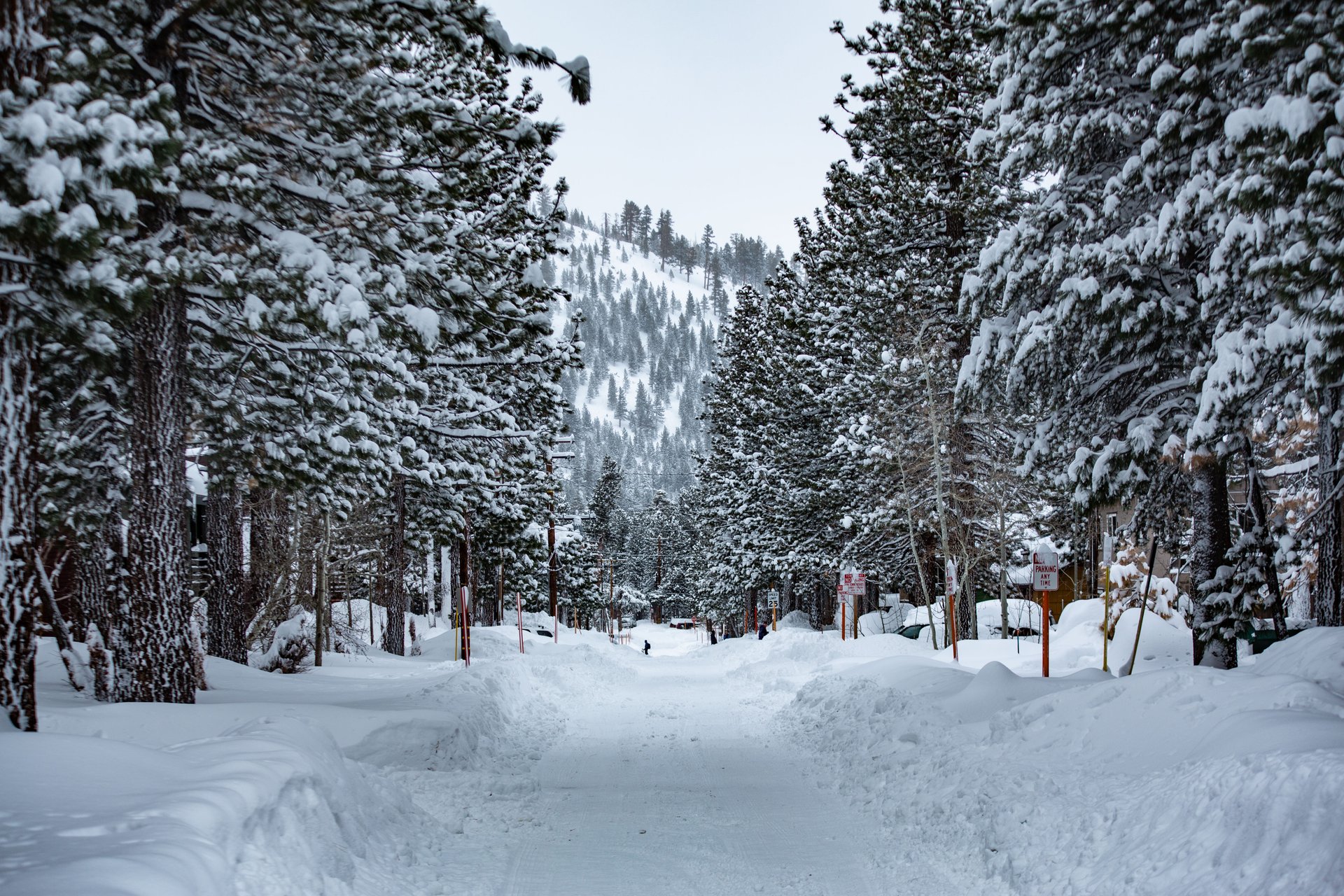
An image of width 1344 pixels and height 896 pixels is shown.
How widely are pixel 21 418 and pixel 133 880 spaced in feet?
12.7

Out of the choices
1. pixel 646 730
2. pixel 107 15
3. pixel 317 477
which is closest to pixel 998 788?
pixel 646 730

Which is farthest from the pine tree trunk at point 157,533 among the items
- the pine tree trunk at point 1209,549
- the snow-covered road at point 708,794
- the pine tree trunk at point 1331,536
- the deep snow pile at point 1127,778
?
the pine tree trunk at point 1331,536

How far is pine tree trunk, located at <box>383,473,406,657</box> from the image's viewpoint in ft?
73.6

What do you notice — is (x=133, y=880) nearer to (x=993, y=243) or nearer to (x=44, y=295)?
(x=44, y=295)

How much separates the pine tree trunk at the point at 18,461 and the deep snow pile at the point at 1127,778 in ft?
20.6

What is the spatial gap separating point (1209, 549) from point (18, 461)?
1241 cm

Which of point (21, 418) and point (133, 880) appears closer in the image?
point (133, 880)

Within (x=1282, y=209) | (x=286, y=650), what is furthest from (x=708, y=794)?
(x=286, y=650)

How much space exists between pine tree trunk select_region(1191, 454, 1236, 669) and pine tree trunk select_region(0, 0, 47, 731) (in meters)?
11.8

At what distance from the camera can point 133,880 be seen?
361 centimetres

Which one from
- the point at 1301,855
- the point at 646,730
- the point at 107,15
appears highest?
the point at 107,15

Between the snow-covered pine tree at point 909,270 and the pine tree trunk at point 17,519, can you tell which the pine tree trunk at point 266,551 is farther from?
the snow-covered pine tree at point 909,270

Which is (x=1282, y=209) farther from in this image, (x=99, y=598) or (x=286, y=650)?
(x=286, y=650)

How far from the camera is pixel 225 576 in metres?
14.0
